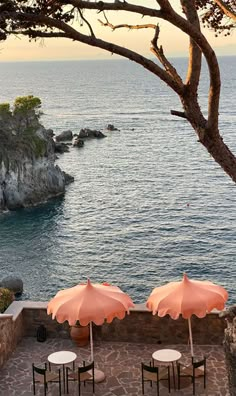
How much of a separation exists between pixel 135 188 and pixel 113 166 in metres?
15.7

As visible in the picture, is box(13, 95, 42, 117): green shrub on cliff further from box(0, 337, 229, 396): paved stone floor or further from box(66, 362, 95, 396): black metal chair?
box(66, 362, 95, 396): black metal chair

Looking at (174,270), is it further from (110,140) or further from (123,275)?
(110,140)

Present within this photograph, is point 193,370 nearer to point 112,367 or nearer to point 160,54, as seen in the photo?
point 112,367

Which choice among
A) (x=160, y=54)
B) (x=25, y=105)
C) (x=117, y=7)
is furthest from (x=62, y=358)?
(x=25, y=105)

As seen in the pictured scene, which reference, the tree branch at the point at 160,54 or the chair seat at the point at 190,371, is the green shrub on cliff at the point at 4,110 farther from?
the tree branch at the point at 160,54

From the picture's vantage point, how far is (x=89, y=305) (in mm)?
15445

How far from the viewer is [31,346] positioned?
700 inches

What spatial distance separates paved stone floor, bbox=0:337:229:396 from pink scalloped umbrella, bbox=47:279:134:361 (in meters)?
1.78

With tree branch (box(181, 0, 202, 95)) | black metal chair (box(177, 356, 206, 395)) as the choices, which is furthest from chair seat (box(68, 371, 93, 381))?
tree branch (box(181, 0, 202, 95))

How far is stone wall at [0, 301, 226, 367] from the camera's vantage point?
1738cm

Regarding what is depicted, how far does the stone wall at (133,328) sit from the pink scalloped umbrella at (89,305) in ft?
6.04

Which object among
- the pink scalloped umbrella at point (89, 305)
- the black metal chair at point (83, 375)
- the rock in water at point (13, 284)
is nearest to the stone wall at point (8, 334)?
the pink scalloped umbrella at point (89, 305)

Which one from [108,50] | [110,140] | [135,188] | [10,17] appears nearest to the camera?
[10,17]

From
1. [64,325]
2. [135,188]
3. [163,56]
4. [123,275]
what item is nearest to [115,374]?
[64,325]
